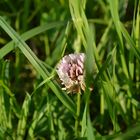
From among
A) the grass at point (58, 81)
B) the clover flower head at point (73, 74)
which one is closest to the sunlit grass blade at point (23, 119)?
the grass at point (58, 81)

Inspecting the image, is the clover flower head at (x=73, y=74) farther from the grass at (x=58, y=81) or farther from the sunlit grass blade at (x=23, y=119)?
the sunlit grass blade at (x=23, y=119)

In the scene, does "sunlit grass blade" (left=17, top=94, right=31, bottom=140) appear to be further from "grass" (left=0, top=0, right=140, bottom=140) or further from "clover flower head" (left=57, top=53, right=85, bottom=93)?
"clover flower head" (left=57, top=53, right=85, bottom=93)

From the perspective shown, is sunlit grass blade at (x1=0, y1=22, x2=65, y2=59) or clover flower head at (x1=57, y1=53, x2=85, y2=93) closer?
clover flower head at (x1=57, y1=53, x2=85, y2=93)

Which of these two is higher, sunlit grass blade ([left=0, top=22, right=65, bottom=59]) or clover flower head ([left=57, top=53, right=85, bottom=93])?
sunlit grass blade ([left=0, top=22, right=65, bottom=59])

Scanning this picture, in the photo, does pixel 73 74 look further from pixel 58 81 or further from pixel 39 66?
pixel 58 81

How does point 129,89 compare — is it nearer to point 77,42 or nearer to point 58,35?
point 77,42

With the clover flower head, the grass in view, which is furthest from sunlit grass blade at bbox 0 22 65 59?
the clover flower head
